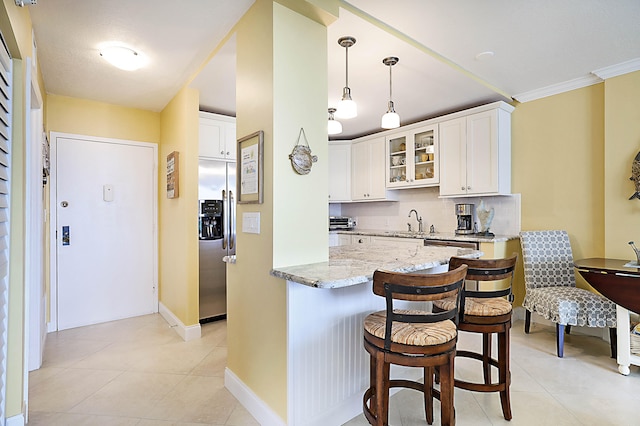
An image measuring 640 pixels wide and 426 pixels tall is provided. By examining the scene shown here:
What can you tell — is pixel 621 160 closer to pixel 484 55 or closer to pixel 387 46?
pixel 484 55

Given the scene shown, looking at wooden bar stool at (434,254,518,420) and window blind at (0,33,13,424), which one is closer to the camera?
window blind at (0,33,13,424)

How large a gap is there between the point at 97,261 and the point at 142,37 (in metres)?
2.55

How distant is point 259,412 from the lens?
6.21ft

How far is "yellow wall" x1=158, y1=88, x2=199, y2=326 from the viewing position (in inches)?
124

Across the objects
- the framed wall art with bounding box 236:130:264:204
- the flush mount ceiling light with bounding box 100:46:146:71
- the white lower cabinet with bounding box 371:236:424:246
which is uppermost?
the flush mount ceiling light with bounding box 100:46:146:71

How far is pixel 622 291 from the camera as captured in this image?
236 cm

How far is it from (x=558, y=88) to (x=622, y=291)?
206 centimetres

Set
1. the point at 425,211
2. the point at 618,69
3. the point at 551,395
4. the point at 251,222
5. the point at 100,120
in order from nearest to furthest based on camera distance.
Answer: the point at 251,222
the point at 551,395
the point at 618,69
the point at 100,120
the point at 425,211

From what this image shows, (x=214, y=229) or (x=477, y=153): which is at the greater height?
(x=477, y=153)

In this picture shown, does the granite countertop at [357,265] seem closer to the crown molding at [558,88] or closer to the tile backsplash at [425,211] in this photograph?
the tile backsplash at [425,211]

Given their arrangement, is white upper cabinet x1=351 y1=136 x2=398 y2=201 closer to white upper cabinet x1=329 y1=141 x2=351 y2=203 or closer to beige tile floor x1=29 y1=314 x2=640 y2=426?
white upper cabinet x1=329 y1=141 x2=351 y2=203

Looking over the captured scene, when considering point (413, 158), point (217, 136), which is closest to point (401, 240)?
point (413, 158)

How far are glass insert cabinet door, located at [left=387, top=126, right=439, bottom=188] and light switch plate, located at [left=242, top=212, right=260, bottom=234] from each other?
286 centimetres

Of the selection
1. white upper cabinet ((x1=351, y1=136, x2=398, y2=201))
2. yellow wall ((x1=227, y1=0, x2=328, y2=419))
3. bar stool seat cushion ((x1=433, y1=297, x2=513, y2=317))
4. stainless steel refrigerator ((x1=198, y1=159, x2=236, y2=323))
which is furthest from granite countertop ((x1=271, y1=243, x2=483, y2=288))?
white upper cabinet ((x1=351, y1=136, x2=398, y2=201))
